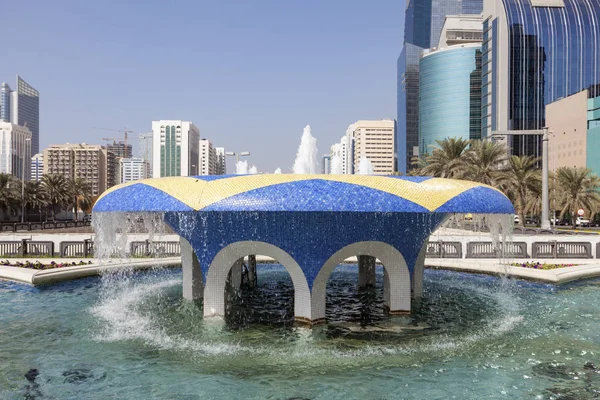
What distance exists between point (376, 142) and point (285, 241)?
191 m

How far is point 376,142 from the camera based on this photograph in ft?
648

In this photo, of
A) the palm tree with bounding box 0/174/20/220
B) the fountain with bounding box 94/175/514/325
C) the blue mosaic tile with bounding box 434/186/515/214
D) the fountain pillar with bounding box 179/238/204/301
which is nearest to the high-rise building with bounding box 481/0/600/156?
the palm tree with bounding box 0/174/20/220

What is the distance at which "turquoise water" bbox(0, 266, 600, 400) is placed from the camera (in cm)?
805

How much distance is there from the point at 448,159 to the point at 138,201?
38273 millimetres

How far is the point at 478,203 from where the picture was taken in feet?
35.8

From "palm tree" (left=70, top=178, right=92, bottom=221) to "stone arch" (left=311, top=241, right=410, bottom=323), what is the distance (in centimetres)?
6773

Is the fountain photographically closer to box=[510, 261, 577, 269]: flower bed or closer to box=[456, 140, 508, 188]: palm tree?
box=[510, 261, 577, 269]: flower bed

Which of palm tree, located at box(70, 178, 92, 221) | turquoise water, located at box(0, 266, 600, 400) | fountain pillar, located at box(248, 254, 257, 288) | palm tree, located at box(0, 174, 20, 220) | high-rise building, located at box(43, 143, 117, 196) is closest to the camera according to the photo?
turquoise water, located at box(0, 266, 600, 400)

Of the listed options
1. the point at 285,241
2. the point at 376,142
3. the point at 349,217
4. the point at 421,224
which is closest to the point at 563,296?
the point at 421,224

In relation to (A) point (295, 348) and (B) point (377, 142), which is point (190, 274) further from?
(B) point (377, 142)

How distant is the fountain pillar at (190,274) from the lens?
1411 cm

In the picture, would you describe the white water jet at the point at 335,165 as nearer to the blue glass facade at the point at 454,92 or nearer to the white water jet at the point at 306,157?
the white water jet at the point at 306,157

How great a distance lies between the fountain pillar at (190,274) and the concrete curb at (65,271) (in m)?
6.80

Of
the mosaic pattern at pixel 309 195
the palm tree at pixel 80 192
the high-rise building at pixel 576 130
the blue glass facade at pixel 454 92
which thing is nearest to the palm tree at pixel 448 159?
the mosaic pattern at pixel 309 195
